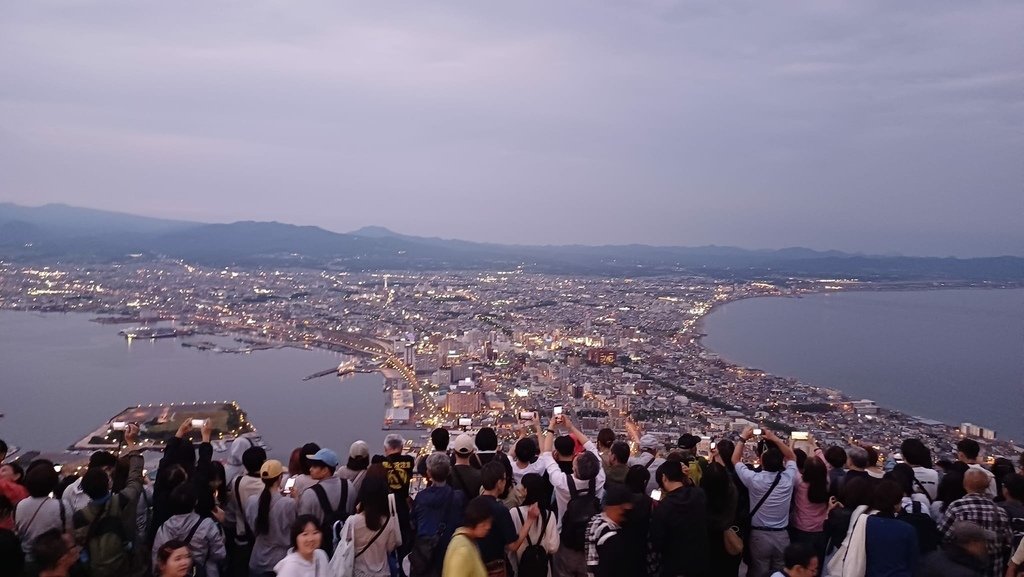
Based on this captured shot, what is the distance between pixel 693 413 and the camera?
532 inches

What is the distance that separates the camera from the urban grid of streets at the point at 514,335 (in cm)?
1306

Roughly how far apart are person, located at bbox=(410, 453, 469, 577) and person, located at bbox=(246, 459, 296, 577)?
541 millimetres

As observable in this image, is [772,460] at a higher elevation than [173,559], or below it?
higher

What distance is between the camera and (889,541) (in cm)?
213

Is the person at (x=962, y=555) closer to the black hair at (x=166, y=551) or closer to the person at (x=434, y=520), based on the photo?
the person at (x=434, y=520)

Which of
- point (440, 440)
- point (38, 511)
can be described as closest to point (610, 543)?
point (440, 440)

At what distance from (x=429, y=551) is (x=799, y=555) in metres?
1.26

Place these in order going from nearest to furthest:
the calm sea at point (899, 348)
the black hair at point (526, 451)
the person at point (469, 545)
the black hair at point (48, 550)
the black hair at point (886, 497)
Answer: the black hair at point (48, 550) < the person at point (469, 545) < the black hair at point (886, 497) < the black hair at point (526, 451) < the calm sea at point (899, 348)

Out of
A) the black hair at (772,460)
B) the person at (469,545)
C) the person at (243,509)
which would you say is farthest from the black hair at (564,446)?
the person at (243,509)

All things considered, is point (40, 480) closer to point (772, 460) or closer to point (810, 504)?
point (772, 460)

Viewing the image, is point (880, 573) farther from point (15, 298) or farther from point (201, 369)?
point (15, 298)

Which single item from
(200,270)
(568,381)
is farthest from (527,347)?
(200,270)

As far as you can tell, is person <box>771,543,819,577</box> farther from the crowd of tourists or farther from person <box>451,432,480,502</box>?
person <box>451,432,480,502</box>

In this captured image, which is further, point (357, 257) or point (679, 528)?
point (357, 257)
